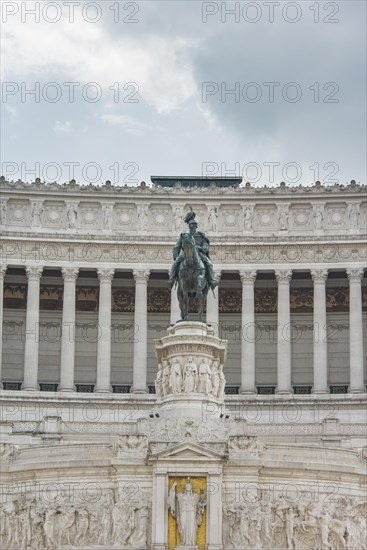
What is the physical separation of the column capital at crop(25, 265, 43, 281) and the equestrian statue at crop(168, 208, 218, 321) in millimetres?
21198

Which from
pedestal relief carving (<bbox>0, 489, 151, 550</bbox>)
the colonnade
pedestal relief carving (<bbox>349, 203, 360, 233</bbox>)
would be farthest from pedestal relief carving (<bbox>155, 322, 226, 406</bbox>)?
pedestal relief carving (<bbox>349, 203, 360, 233</bbox>)

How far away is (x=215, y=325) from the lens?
7000 cm

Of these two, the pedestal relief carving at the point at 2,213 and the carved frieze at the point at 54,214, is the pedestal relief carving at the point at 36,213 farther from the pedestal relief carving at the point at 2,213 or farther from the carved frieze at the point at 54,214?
the pedestal relief carving at the point at 2,213

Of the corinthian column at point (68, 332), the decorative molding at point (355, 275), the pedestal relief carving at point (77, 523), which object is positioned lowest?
the pedestal relief carving at point (77, 523)

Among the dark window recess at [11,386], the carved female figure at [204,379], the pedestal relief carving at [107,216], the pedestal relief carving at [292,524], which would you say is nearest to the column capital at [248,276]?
the pedestal relief carving at [107,216]

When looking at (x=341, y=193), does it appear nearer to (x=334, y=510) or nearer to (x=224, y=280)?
(x=224, y=280)

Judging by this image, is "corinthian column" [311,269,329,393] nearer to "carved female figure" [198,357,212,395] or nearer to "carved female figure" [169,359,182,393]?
"carved female figure" [198,357,212,395]

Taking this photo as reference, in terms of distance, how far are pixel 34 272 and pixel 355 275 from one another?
15737 millimetres

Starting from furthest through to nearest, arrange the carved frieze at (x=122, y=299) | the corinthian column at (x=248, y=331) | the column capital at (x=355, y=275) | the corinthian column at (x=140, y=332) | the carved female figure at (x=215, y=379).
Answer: the carved frieze at (x=122, y=299)
the column capital at (x=355, y=275)
the corinthian column at (x=248, y=331)
the corinthian column at (x=140, y=332)
the carved female figure at (x=215, y=379)

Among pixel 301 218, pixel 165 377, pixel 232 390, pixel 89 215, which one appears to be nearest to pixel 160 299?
pixel 89 215

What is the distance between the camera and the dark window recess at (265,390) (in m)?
71.7

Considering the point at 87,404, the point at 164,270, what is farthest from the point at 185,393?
the point at 164,270

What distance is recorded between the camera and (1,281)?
230 ft

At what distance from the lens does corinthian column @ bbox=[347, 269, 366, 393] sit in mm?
68375
